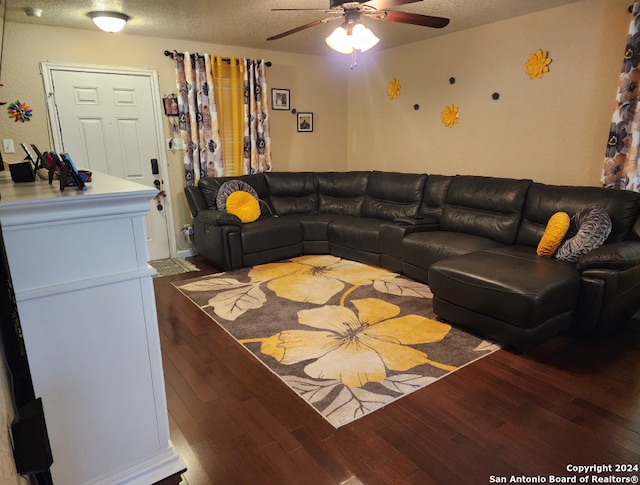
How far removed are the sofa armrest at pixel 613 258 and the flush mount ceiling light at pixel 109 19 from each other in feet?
14.0

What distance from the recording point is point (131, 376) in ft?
4.91

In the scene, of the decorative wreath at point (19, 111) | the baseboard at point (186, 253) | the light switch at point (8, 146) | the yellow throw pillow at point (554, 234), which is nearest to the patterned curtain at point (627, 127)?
the yellow throw pillow at point (554, 234)

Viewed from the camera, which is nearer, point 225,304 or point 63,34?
point 225,304

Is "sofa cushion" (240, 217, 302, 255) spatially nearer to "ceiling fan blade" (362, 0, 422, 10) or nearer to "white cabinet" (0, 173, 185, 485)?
"ceiling fan blade" (362, 0, 422, 10)

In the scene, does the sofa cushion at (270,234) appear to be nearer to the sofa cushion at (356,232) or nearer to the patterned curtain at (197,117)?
the sofa cushion at (356,232)

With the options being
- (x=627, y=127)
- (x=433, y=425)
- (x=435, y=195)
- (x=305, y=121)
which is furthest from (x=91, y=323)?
(x=305, y=121)

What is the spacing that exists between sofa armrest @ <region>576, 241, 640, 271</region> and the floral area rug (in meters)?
0.87

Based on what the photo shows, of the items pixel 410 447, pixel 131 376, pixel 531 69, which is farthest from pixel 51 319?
pixel 531 69

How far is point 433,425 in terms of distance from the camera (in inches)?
75.5

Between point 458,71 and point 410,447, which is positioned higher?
point 458,71

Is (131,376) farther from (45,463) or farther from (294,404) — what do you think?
(294,404)

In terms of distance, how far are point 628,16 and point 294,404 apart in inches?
154

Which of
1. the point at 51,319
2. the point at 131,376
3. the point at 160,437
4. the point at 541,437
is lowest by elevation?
the point at 541,437

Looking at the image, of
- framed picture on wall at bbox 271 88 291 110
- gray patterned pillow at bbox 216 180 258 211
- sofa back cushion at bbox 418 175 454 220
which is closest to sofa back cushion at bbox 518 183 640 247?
sofa back cushion at bbox 418 175 454 220
